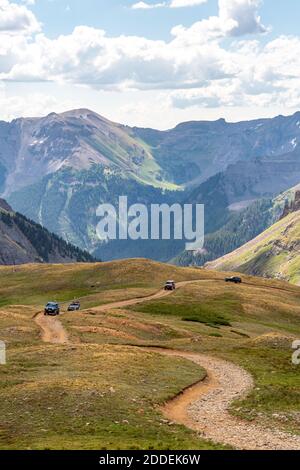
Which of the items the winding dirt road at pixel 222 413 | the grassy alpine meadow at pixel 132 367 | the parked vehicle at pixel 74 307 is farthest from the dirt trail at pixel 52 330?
the winding dirt road at pixel 222 413

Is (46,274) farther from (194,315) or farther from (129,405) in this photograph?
(129,405)

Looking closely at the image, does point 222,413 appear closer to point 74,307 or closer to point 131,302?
point 74,307

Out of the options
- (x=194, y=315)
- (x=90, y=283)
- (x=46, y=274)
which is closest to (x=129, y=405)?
(x=194, y=315)

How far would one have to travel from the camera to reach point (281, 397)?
50469mm

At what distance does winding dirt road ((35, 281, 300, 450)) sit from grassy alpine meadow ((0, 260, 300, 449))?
3.53ft

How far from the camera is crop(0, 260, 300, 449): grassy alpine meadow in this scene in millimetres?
38594

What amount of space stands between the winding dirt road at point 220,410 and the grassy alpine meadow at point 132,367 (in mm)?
1077

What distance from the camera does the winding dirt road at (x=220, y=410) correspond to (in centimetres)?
3819

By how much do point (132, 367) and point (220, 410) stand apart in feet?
45.2

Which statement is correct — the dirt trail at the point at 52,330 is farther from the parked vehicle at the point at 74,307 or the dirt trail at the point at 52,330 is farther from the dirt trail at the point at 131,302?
the parked vehicle at the point at 74,307

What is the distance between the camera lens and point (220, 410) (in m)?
46.9
